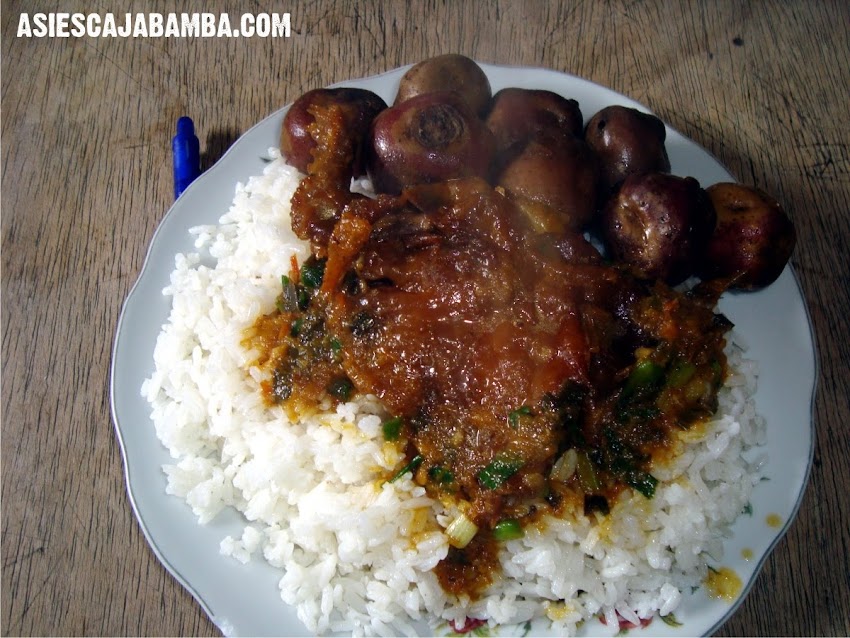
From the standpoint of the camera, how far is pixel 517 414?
2781 millimetres

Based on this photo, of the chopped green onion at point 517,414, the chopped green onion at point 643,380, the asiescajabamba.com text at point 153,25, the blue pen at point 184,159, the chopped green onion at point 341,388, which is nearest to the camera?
the chopped green onion at point 517,414

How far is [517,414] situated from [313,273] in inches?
46.8

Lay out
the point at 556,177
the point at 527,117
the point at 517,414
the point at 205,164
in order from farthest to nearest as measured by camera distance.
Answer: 1. the point at 205,164
2. the point at 527,117
3. the point at 556,177
4. the point at 517,414

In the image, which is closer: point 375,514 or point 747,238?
point 375,514

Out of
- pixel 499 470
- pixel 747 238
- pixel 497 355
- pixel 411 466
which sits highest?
pixel 747 238

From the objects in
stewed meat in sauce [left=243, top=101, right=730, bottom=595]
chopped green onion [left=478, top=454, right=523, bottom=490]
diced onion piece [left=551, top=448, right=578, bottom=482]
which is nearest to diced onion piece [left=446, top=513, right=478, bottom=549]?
stewed meat in sauce [left=243, top=101, right=730, bottom=595]

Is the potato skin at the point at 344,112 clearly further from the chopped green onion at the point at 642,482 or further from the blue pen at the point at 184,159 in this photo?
the chopped green onion at the point at 642,482

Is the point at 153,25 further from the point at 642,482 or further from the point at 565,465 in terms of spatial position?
the point at 642,482

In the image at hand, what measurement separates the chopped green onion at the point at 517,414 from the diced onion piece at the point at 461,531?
46 centimetres

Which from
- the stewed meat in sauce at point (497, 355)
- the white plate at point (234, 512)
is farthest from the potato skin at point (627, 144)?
the stewed meat in sauce at point (497, 355)

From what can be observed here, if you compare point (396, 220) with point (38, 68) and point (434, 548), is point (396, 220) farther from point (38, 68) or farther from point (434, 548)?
point (38, 68)

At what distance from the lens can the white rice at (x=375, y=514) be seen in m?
2.92

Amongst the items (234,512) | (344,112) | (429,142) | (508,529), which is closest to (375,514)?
(508,529)

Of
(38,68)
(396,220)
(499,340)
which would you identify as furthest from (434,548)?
(38,68)
